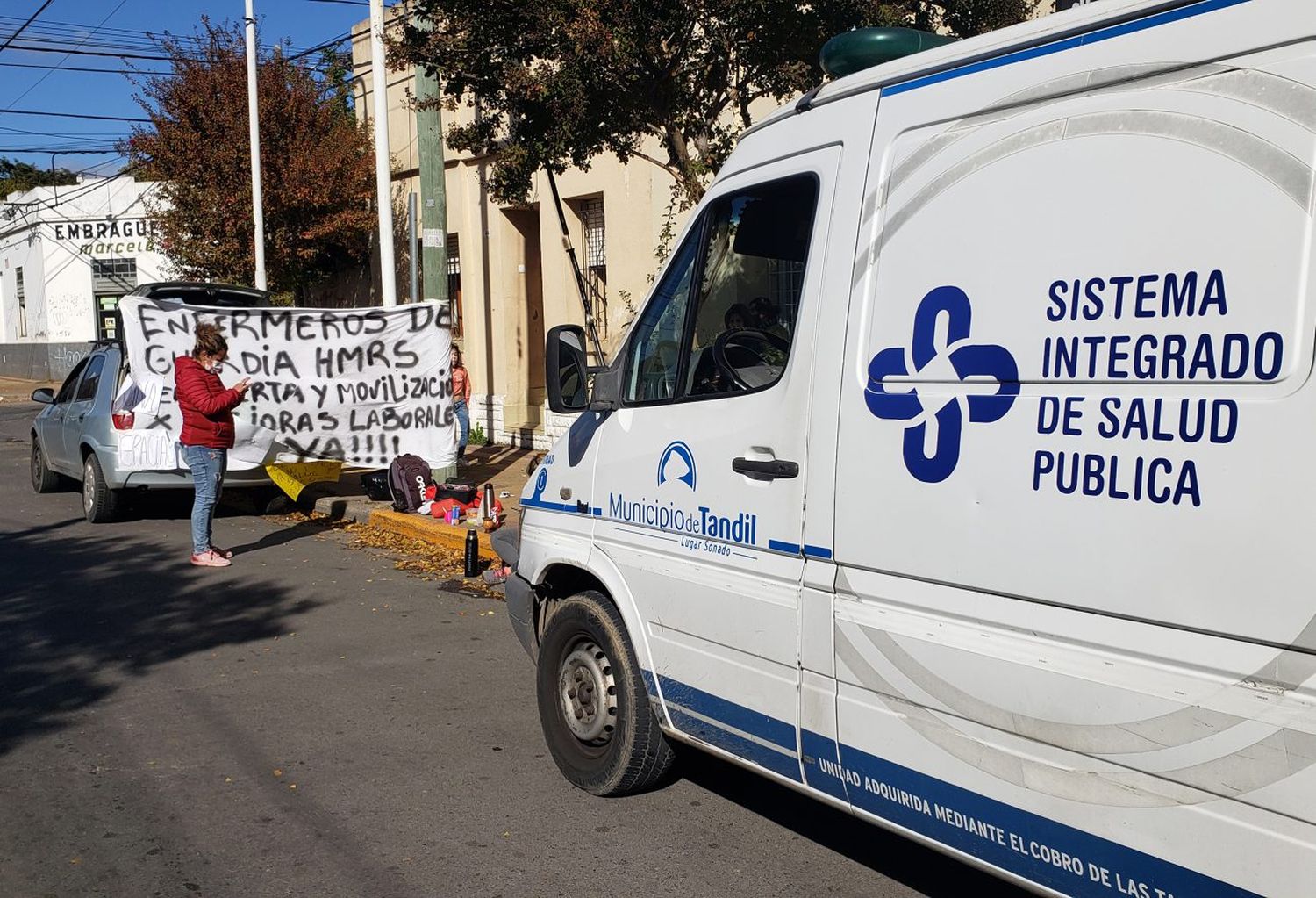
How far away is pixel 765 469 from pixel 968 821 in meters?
1.18

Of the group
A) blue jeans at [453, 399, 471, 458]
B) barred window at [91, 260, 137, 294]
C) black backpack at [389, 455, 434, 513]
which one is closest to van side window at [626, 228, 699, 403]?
black backpack at [389, 455, 434, 513]

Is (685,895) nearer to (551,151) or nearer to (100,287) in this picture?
(551,151)

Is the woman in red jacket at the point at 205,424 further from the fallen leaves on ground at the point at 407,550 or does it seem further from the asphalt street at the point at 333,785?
the fallen leaves on ground at the point at 407,550

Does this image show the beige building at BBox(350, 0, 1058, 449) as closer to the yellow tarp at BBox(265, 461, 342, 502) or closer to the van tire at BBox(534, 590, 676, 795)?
the yellow tarp at BBox(265, 461, 342, 502)

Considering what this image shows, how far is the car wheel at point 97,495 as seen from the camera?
11.4m

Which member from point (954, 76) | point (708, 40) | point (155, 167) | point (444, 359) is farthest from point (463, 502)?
point (155, 167)

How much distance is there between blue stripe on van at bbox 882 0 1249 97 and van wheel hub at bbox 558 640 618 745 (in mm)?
2451

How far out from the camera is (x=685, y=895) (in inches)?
157

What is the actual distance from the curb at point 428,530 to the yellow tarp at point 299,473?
0.62 metres

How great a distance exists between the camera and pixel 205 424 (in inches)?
370

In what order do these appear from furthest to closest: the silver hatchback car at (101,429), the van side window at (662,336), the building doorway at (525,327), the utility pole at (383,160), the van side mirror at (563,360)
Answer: the building doorway at (525,327) < the utility pole at (383,160) < the silver hatchback car at (101,429) < the van side mirror at (563,360) < the van side window at (662,336)

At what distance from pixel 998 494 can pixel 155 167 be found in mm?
21593

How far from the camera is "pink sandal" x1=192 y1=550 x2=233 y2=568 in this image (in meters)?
9.49

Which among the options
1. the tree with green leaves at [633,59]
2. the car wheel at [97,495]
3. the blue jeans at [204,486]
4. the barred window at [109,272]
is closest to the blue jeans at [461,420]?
the car wheel at [97,495]
